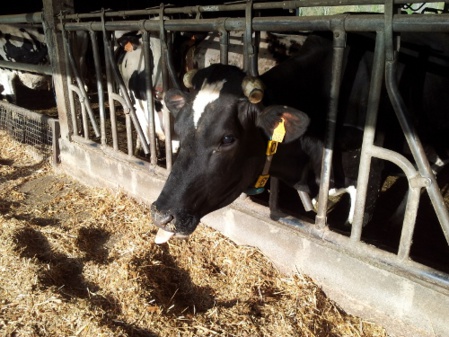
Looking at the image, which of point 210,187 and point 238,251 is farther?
point 238,251

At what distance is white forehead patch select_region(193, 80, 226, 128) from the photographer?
2.16 metres

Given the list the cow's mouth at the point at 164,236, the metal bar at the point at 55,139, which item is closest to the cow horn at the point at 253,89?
the cow's mouth at the point at 164,236

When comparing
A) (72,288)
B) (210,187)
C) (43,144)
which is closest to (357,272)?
(210,187)

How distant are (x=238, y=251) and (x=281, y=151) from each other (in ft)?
3.04

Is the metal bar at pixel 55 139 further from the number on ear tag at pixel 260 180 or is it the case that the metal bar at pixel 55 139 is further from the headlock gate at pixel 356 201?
the number on ear tag at pixel 260 180

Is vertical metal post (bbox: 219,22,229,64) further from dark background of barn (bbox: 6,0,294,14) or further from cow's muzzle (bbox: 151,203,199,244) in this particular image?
dark background of barn (bbox: 6,0,294,14)

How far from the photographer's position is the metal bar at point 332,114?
2.16 m

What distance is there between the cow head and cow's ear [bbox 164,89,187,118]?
0.72 feet

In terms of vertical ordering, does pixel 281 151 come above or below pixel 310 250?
above

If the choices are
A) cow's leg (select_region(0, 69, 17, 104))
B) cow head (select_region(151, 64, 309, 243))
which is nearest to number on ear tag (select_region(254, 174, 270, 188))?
cow head (select_region(151, 64, 309, 243))

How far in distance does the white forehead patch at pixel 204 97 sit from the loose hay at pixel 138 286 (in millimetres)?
1222

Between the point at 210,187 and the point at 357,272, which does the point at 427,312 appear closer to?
the point at 357,272

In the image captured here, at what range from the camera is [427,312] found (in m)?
2.21


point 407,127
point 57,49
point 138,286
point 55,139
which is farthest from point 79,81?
point 407,127
